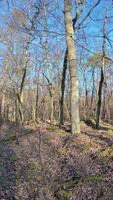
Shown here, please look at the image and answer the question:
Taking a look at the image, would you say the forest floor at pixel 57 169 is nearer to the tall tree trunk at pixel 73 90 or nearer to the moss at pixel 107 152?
the moss at pixel 107 152

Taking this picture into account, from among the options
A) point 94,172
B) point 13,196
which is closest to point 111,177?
point 94,172

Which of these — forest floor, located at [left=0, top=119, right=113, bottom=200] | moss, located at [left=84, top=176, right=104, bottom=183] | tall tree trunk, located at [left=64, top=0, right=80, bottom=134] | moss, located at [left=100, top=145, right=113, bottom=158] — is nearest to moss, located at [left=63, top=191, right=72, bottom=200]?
forest floor, located at [left=0, top=119, right=113, bottom=200]

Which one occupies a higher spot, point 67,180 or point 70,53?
point 70,53

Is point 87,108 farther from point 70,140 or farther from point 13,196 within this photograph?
point 13,196

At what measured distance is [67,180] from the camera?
30.0ft

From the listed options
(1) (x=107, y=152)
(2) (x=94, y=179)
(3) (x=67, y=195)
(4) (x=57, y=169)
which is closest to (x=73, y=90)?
(1) (x=107, y=152)

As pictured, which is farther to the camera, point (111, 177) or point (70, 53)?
point (70, 53)

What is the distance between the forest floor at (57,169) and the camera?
319 inches

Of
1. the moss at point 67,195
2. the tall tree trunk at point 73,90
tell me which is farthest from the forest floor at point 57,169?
the tall tree trunk at point 73,90

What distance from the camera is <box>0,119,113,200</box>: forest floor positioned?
8.09 metres

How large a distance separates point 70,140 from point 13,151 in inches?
104

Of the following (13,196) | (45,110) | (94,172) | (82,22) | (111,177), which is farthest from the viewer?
(45,110)

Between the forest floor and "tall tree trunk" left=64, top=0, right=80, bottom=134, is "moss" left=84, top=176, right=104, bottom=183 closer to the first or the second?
the forest floor

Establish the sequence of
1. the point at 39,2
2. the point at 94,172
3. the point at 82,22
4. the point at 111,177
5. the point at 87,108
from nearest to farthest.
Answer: the point at 111,177 → the point at 94,172 → the point at 82,22 → the point at 39,2 → the point at 87,108
